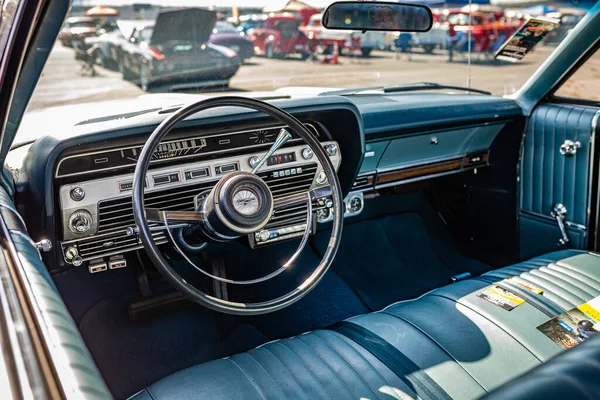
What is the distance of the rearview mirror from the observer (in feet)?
8.59

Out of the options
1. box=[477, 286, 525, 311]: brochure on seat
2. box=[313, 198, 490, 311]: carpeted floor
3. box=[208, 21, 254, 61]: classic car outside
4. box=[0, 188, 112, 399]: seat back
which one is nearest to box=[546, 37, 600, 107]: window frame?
box=[313, 198, 490, 311]: carpeted floor

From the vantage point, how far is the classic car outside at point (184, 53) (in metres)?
2.84

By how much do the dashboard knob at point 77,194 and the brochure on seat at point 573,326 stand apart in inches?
71.1

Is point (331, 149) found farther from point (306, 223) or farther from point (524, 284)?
point (524, 284)

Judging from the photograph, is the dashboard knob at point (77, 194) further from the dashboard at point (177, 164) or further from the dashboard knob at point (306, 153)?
the dashboard knob at point (306, 153)

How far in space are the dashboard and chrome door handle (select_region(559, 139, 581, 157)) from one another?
→ 68 cm

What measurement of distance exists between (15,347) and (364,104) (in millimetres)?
2552

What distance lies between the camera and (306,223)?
2682mm

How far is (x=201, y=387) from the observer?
1875 millimetres

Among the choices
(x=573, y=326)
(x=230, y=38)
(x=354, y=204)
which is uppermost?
(x=230, y=38)

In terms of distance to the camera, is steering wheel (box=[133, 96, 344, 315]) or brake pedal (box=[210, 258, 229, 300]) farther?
brake pedal (box=[210, 258, 229, 300])

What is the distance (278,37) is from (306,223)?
161 cm

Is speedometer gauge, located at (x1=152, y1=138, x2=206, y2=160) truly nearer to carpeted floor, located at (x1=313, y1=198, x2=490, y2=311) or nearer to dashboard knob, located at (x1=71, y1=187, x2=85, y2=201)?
dashboard knob, located at (x1=71, y1=187, x2=85, y2=201)

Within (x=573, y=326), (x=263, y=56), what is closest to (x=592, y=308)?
(x=573, y=326)
